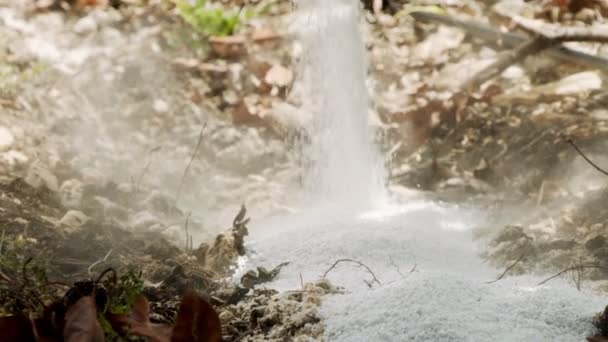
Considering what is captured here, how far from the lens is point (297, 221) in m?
3.40

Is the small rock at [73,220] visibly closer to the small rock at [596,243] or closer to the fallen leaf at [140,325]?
the fallen leaf at [140,325]

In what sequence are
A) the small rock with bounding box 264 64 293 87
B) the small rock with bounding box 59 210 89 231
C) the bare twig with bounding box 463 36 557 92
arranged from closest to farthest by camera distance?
1. the small rock with bounding box 59 210 89 231
2. the bare twig with bounding box 463 36 557 92
3. the small rock with bounding box 264 64 293 87

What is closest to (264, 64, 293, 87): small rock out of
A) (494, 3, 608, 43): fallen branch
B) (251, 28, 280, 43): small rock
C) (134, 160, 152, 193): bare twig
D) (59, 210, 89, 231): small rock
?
(251, 28, 280, 43): small rock

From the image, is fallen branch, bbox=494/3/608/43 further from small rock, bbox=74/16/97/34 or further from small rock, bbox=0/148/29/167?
small rock, bbox=0/148/29/167

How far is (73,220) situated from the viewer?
9.00 ft

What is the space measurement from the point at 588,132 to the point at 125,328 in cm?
300

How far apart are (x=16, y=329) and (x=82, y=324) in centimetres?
13

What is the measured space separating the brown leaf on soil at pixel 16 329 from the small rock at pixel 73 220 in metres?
1.33

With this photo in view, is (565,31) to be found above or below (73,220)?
above

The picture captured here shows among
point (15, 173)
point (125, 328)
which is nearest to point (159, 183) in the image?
point (15, 173)

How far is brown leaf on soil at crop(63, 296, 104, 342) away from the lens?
1.31 meters

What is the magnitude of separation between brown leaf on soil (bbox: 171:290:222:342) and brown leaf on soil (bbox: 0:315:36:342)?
30cm

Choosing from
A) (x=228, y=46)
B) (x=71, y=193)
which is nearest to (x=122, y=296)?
(x=71, y=193)

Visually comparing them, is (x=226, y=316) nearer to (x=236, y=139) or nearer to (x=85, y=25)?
(x=236, y=139)
